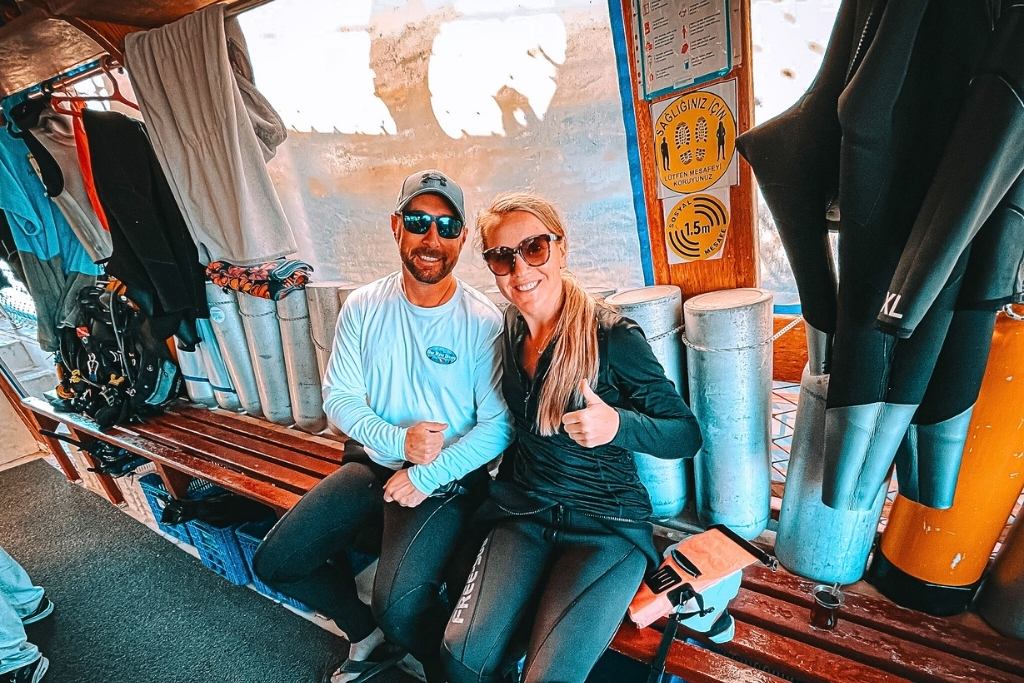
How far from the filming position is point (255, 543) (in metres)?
2.10

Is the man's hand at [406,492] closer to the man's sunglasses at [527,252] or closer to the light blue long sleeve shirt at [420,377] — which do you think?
the light blue long sleeve shirt at [420,377]

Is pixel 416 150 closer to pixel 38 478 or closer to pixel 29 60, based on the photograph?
pixel 29 60

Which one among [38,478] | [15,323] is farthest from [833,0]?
[15,323]

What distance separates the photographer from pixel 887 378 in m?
1.01

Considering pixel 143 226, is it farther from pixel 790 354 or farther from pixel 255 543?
pixel 790 354

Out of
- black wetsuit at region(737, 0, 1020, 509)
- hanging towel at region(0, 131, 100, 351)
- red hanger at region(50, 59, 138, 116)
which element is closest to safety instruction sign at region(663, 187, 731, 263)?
black wetsuit at region(737, 0, 1020, 509)

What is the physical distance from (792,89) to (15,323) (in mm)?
5927

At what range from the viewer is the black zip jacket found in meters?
1.25

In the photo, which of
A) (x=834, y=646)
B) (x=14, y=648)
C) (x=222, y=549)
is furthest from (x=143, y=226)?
(x=834, y=646)

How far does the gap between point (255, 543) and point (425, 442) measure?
4.04 feet

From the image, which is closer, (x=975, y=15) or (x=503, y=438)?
(x=975, y=15)

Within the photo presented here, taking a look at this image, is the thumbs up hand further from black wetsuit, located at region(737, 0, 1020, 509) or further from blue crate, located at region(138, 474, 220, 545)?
blue crate, located at region(138, 474, 220, 545)

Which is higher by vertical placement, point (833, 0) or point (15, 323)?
point (833, 0)

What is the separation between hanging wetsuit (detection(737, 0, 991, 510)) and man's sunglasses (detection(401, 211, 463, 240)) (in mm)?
830
